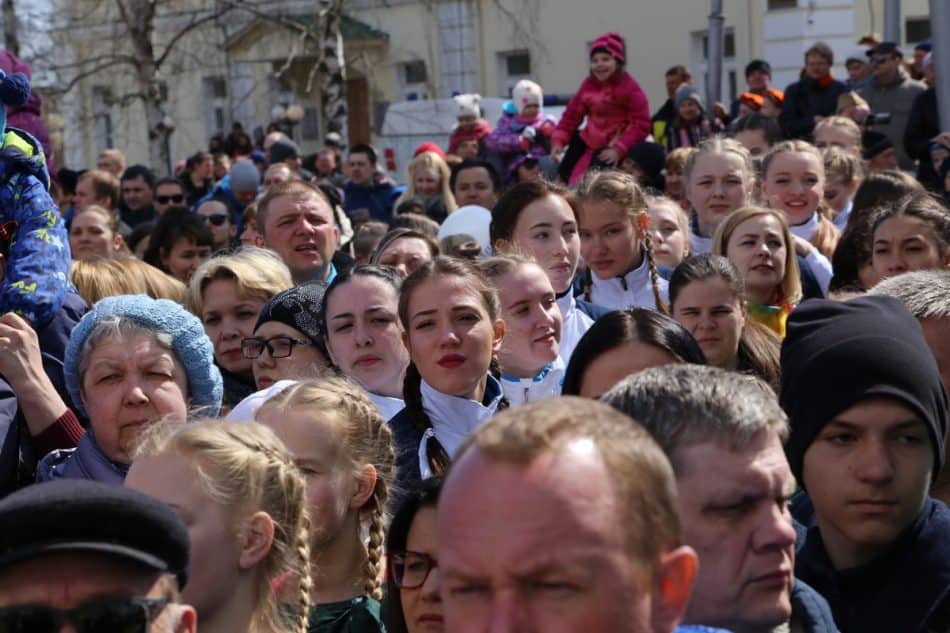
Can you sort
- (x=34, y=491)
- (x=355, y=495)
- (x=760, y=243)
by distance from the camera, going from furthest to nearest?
1. (x=760, y=243)
2. (x=355, y=495)
3. (x=34, y=491)

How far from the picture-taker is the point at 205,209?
10977 mm

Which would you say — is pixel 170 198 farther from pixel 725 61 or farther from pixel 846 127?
pixel 725 61

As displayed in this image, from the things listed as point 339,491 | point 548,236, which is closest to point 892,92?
point 548,236

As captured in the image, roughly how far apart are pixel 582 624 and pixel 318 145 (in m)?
34.8

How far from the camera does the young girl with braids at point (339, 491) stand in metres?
4.06

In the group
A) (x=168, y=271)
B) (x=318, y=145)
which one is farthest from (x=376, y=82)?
(x=168, y=271)

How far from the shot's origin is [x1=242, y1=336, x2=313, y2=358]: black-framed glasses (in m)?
5.95

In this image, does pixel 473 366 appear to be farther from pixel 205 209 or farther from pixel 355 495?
pixel 205 209

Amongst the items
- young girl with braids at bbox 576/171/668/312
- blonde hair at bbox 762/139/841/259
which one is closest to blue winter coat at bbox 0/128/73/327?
young girl with braids at bbox 576/171/668/312

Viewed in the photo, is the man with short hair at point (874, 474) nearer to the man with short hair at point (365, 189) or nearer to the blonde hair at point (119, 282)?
the blonde hair at point (119, 282)

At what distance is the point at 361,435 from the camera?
4.30m

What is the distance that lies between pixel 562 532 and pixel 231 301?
448 centimetres

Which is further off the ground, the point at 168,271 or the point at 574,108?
the point at 574,108

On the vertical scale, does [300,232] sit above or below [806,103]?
below
